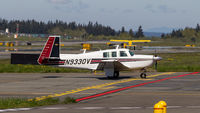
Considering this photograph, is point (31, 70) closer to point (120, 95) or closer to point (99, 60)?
point (99, 60)

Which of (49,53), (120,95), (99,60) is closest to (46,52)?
(49,53)

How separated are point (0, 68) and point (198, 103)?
22.9 meters

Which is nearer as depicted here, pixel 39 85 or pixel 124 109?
pixel 124 109

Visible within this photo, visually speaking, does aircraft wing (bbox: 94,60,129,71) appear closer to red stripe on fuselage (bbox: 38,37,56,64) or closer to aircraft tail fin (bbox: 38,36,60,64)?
aircraft tail fin (bbox: 38,36,60,64)

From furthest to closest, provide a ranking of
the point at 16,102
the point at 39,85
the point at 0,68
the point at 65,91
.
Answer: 1. the point at 0,68
2. the point at 39,85
3. the point at 65,91
4. the point at 16,102

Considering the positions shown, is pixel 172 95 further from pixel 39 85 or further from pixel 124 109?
pixel 39 85

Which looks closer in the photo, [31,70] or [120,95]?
[120,95]

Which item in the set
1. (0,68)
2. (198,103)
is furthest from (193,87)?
(0,68)

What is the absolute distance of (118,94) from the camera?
18500 mm

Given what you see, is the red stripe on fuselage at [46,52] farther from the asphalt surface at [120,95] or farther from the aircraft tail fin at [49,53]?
the asphalt surface at [120,95]

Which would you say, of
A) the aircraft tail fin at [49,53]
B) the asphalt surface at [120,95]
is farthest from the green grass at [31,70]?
the asphalt surface at [120,95]

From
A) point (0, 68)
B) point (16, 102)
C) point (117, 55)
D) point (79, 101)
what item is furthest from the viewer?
point (0, 68)

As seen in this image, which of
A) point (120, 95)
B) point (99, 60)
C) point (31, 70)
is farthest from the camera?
point (31, 70)

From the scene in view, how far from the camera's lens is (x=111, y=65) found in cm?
2636
